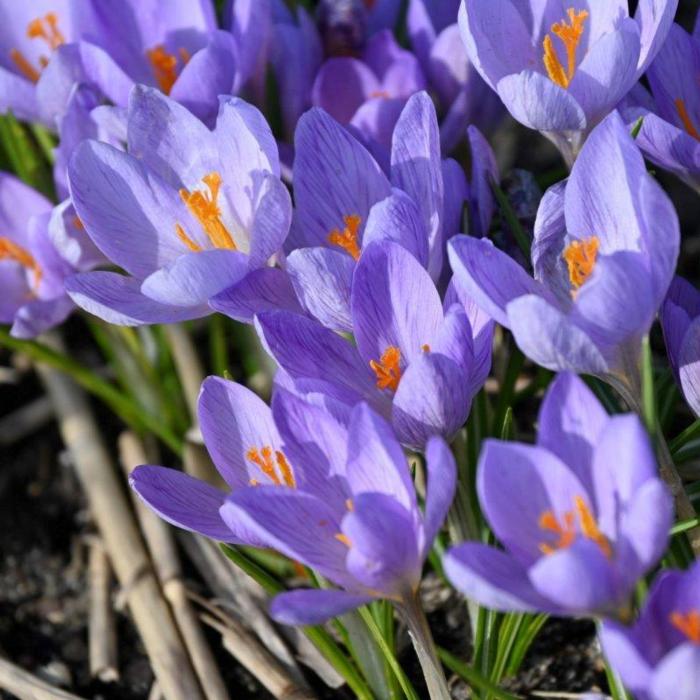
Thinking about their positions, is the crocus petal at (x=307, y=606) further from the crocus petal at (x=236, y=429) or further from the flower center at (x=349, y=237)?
the flower center at (x=349, y=237)

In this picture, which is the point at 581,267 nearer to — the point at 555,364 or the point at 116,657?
the point at 555,364

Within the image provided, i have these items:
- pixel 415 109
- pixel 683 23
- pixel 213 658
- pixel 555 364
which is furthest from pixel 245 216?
pixel 683 23

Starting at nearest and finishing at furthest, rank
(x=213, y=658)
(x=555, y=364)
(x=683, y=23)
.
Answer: (x=555, y=364) → (x=213, y=658) → (x=683, y=23)

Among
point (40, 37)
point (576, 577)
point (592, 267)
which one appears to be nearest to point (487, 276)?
point (592, 267)

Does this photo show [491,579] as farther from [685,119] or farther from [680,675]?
[685,119]

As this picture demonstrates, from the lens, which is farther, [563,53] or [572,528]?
[563,53]

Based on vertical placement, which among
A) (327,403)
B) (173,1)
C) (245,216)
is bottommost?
(327,403)
